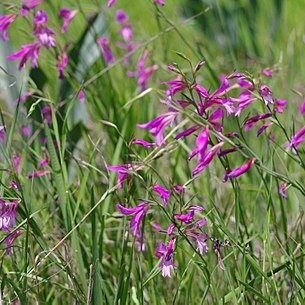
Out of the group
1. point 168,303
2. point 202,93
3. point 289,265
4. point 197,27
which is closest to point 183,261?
point 168,303

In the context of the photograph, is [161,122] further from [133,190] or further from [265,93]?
[133,190]

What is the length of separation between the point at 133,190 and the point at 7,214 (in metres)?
0.30

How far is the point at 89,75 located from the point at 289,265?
4.24 ft

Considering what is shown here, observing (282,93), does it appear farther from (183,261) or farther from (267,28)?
(183,261)

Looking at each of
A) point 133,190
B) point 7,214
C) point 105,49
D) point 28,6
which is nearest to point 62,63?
point 28,6

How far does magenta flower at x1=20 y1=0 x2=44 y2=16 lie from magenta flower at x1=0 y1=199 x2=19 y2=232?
703 mm

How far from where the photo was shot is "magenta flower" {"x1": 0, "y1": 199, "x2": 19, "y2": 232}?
152cm

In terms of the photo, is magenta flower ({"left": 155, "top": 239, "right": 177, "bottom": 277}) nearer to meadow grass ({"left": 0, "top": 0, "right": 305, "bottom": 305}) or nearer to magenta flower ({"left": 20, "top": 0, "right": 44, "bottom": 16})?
meadow grass ({"left": 0, "top": 0, "right": 305, "bottom": 305})

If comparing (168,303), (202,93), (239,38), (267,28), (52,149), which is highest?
(202,93)

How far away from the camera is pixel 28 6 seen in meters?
2.36

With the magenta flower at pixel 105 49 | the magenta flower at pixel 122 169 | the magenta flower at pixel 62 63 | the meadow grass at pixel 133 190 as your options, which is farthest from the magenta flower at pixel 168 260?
the magenta flower at pixel 105 49

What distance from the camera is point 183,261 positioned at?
1854 mm

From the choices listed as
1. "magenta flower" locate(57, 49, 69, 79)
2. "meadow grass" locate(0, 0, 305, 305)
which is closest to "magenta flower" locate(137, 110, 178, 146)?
"meadow grass" locate(0, 0, 305, 305)

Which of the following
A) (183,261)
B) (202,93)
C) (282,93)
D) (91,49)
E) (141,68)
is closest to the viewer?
(202,93)
